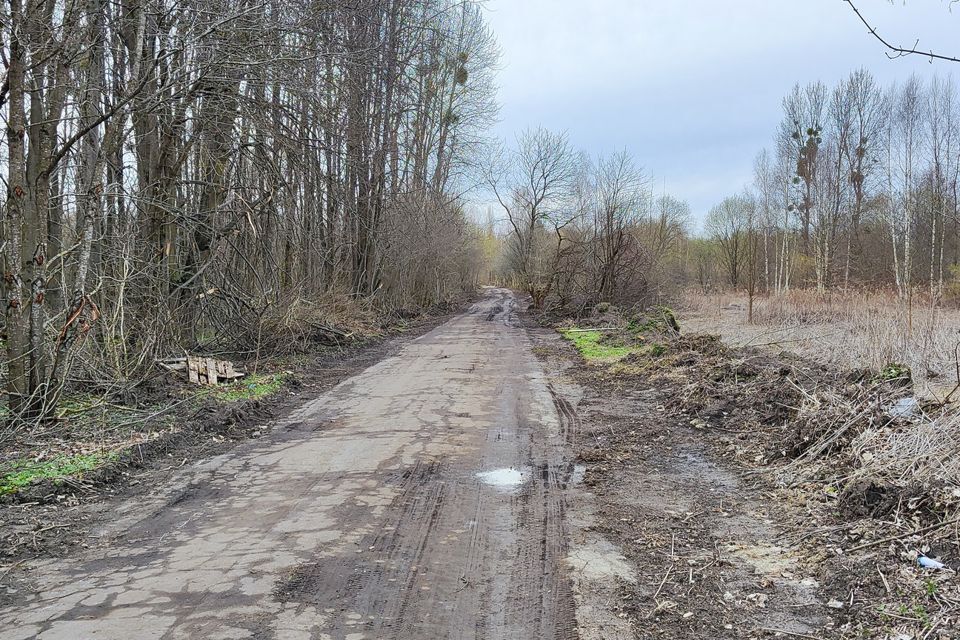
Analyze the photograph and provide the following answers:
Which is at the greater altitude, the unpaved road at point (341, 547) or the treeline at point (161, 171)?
the treeline at point (161, 171)

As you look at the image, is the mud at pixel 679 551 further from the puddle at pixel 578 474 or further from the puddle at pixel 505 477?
the puddle at pixel 505 477

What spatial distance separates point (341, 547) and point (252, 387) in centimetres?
581

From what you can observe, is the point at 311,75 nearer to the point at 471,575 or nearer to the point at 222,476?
the point at 222,476

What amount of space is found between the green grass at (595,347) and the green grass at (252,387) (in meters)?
6.52

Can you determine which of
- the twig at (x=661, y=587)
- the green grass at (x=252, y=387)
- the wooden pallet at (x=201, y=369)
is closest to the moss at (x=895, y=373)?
the twig at (x=661, y=587)

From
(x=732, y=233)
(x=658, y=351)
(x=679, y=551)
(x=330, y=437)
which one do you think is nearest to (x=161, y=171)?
(x=330, y=437)

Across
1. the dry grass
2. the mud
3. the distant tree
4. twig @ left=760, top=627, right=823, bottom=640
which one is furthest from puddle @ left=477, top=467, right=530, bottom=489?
the distant tree

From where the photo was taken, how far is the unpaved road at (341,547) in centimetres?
316

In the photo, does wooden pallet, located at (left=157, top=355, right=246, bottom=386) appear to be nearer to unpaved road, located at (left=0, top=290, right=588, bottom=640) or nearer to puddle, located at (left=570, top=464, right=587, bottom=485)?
unpaved road, located at (left=0, top=290, right=588, bottom=640)

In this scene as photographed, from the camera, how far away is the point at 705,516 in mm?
4715

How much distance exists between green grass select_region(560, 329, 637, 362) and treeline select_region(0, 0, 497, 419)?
21.5 ft

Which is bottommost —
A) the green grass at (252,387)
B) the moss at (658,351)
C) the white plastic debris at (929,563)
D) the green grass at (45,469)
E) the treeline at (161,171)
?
the white plastic debris at (929,563)

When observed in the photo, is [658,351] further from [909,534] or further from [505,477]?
[909,534]

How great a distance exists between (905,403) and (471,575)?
452 cm
